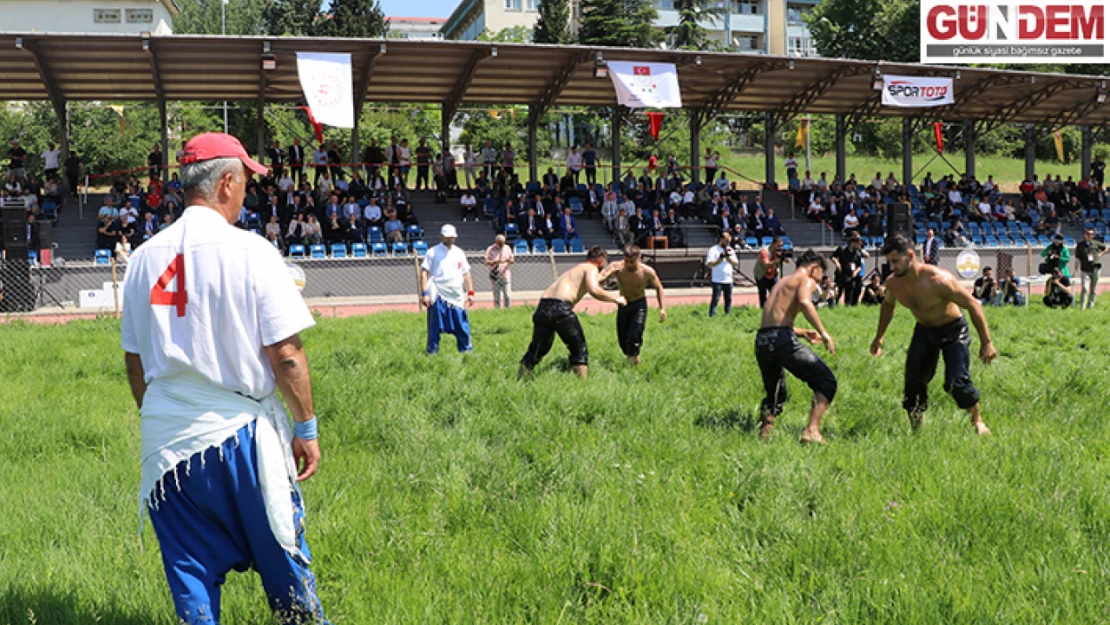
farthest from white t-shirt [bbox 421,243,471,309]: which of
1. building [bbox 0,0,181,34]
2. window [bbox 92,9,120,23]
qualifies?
window [bbox 92,9,120,23]

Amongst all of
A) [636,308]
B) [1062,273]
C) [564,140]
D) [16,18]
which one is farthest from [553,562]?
[16,18]

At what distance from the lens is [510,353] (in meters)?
12.5

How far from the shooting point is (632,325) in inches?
458

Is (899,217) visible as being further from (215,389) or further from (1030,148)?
(215,389)

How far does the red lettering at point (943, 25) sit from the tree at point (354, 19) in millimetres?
40126

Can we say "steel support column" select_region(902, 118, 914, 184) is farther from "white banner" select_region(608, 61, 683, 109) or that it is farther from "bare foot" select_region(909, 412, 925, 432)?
"bare foot" select_region(909, 412, 925, 432)

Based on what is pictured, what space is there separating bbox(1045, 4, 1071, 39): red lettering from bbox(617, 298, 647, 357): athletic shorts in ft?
111

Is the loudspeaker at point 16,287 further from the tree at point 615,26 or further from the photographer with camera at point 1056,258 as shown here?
the tree at point 615,26

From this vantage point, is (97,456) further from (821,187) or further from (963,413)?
(821,187)

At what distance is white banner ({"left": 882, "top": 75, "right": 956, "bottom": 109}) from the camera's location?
32.6m

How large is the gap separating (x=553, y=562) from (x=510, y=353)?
26.3ft

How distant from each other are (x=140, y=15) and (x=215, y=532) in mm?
78544

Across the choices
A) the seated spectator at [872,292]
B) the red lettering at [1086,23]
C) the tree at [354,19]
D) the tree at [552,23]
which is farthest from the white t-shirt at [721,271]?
the tree at [354,19]

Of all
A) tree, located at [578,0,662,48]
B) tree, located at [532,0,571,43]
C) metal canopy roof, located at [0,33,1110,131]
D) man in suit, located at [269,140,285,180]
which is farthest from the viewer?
tree, located at [532,0,571,43]
